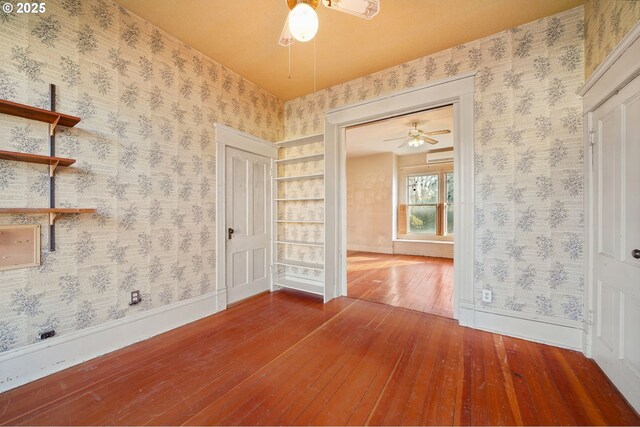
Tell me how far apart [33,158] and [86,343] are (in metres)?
1.46

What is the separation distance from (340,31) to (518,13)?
5.15 feet

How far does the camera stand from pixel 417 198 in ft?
23.0

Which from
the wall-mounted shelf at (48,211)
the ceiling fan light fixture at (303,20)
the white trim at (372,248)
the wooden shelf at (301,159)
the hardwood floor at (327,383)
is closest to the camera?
the ceiling fan light fixture at (303,20)

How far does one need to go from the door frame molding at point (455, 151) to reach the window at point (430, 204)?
436cm

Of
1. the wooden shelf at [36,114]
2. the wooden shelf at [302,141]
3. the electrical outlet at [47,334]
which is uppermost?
the wooden shelf at [302,141]

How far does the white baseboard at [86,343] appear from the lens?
65.7 inches

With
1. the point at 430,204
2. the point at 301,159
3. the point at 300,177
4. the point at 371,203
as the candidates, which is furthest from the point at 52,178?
the point at 430,204

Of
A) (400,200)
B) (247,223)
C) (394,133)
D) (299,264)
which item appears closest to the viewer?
(247,223)

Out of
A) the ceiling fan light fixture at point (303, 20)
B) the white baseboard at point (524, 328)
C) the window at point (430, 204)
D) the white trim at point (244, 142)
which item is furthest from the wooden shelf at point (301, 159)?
the window at point (430, 204)

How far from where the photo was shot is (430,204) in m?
6.82

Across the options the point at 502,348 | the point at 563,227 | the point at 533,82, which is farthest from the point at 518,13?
the point at 502,348

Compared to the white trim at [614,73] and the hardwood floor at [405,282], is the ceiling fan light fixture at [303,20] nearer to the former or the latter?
the white trim at [614,73]

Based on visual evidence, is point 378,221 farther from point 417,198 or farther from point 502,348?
point 502,348

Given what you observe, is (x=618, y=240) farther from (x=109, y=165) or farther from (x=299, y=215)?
(x=109, y=165)
